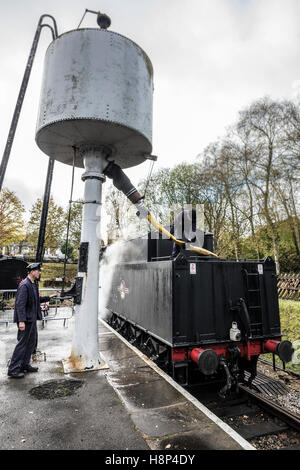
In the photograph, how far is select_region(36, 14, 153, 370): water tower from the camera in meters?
4.81

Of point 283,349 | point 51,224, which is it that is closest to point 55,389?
point 283,349

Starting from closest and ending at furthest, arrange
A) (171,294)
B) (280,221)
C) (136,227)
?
1. (171,294)
2. (280,221)
3. (136,227)

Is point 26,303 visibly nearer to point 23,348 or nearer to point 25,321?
point 25,321

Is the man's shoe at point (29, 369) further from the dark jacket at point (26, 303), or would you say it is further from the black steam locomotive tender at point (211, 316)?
the black steam locomotive tender at point (211, 316)

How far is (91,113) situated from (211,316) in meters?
4.14

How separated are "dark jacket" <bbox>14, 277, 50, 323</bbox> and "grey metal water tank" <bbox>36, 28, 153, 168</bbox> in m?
2.87

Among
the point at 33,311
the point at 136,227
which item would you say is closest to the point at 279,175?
the point at 136,227

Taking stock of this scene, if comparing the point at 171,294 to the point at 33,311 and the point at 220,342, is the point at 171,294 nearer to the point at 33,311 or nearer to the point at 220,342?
the point at 220,342

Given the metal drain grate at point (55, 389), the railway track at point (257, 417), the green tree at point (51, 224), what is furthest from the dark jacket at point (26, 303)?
the green tree at point (51, 224)

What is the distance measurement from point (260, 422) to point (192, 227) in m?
3.86

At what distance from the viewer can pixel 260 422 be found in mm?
4148

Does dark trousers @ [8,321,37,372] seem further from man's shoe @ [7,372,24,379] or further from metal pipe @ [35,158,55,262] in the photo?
metal pipe @ [35,158,55,262]

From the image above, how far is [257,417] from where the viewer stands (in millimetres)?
4305

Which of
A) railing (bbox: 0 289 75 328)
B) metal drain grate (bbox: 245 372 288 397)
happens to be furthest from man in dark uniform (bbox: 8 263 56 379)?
metal drain grate (bbox: 245 372 288 397)
